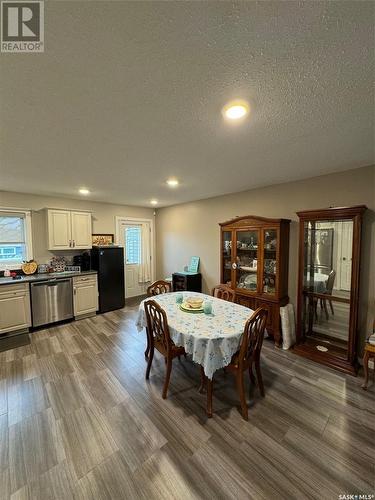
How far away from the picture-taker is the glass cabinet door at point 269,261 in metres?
3.16

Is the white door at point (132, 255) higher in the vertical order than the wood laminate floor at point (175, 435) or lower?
higher

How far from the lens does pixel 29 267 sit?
3.79 m

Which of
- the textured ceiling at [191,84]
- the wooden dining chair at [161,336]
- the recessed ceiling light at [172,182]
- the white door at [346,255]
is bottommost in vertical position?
the wooden dining chair at [161,336]

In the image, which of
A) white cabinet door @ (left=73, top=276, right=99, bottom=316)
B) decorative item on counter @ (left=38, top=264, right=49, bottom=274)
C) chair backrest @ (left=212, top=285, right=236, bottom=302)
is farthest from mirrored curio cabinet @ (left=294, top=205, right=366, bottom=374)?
decorative item on counter @ (left=38, top=264, right=49, bottom=274)

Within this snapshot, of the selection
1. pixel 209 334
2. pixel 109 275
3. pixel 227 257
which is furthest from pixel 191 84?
pixel 109 275

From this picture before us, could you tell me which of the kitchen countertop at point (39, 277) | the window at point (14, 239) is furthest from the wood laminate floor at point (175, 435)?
the window at point (14, 239)

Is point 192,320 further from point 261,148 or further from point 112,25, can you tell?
point 112,25

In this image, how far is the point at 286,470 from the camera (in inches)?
55.7

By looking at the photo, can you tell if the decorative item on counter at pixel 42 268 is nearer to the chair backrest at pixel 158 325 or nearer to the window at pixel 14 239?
the window at pixel 14 239

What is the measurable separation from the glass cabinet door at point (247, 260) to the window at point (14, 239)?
12.7 feet

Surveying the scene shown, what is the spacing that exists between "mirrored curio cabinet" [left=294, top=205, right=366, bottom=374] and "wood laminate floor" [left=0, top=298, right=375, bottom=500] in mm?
398

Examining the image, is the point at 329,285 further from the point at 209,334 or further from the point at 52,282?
the point at 52,282

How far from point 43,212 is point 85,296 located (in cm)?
183

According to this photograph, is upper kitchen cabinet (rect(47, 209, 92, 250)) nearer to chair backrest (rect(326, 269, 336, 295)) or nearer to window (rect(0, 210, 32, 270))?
window (rect(0, 210, 32, 270))
